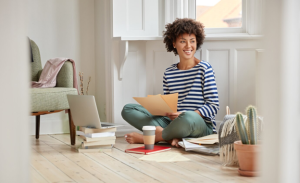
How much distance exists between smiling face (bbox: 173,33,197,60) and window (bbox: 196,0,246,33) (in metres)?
0.41

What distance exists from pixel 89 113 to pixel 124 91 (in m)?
0.76

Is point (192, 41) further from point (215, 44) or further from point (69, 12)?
point (69, 12)

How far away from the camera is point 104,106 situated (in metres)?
3.27

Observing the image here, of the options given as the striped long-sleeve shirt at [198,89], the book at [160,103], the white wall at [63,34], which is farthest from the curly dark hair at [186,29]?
the white wall at [63,34]

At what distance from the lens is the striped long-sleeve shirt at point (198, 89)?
2.50 meters

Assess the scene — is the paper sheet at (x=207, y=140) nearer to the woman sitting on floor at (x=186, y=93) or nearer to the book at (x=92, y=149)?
the woman sitting on floor at (x=186, y=93)

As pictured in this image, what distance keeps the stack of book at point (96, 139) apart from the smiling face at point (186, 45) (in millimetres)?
771
